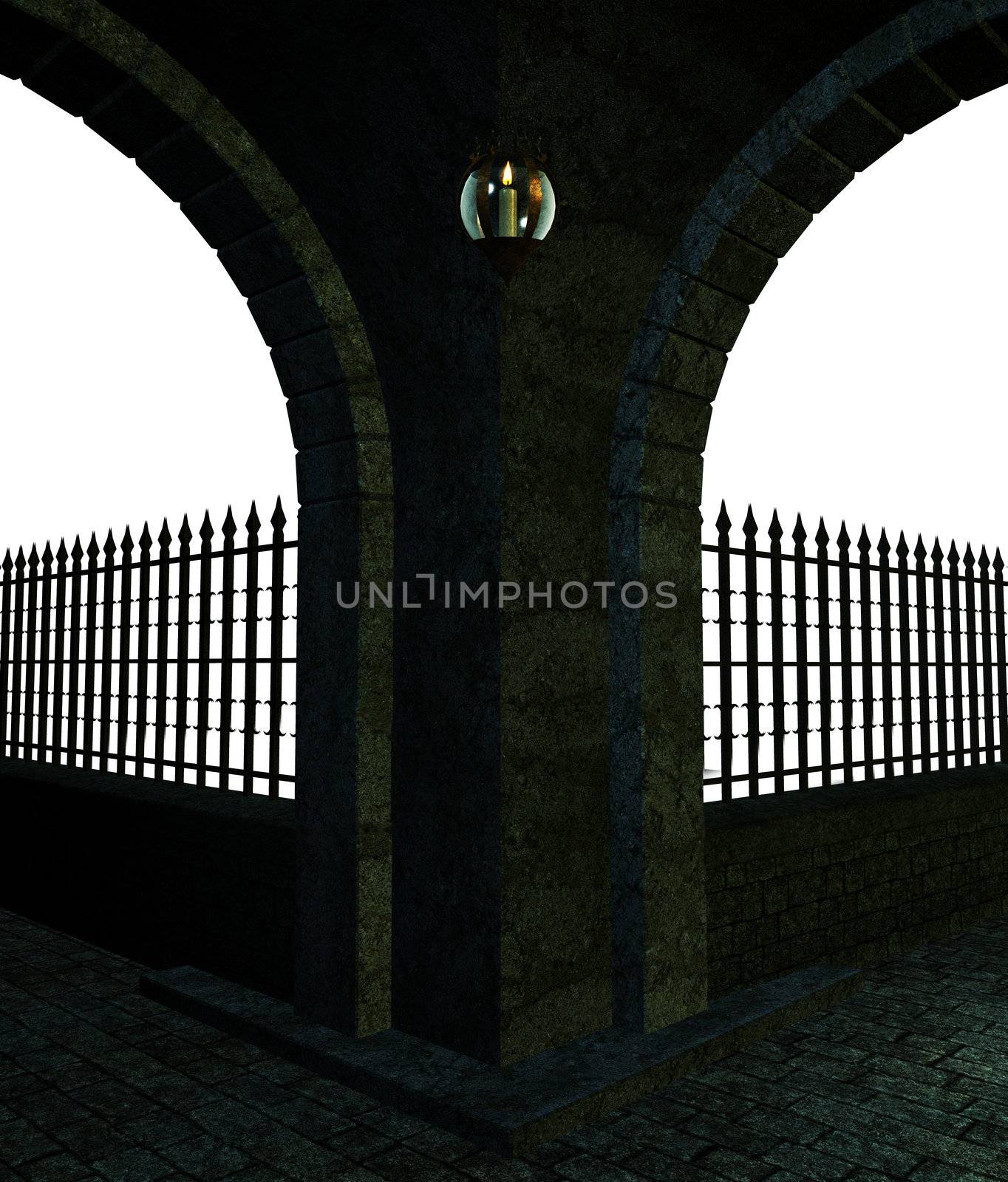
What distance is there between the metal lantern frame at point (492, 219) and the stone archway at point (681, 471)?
1.27m

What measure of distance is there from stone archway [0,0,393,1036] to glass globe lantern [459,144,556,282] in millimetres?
1323

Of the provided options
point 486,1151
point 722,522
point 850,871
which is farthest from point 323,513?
point 850,871

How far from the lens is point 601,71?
4121 millimetres

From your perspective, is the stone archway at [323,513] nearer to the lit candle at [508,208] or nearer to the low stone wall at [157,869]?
the low stone wall at [157,869]

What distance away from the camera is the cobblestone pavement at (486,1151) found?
11.5ft

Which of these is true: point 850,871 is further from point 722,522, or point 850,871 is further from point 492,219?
point 492,219

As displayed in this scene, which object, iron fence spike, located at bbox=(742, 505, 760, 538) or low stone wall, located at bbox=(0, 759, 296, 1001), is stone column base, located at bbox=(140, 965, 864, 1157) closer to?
low stone wall, located at bbox=(0, 759, 296, 1001)

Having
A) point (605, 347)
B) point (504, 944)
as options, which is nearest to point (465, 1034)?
point (504, 944)

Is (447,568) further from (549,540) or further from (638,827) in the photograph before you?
(638,827)

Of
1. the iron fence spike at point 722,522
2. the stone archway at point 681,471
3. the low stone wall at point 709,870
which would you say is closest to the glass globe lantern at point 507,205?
the stone archway at point 681,471

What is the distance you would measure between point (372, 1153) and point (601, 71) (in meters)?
4.18

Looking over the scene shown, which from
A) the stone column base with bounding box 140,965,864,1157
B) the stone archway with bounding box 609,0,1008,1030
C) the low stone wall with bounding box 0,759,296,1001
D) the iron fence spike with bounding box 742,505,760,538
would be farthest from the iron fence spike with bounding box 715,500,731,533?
the low stone wall with bounding box 0,759,296,1001

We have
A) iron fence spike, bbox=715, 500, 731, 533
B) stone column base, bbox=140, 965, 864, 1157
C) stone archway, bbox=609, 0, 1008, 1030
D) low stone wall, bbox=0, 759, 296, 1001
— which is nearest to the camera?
stone column base, bbox=140, 965, 864, 1157

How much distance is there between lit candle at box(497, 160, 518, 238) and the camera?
359 cm
